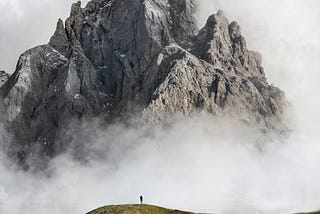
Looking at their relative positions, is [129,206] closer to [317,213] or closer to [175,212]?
[175,212]

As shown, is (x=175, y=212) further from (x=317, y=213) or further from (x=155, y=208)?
(x=317, y=213)

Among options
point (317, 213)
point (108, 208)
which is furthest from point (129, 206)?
point (317, 213)

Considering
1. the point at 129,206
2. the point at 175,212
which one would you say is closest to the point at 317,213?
the point at 175,212

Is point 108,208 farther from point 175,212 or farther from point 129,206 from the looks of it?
point 175,212

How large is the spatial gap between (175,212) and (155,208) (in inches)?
246

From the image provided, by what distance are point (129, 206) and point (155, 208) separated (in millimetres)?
9079

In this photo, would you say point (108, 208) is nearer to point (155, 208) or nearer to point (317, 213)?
point (155, 208)

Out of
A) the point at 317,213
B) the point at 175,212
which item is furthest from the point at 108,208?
the point at 317,213

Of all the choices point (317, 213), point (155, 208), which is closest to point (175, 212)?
point (155, 208)

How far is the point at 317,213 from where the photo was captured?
579 ft

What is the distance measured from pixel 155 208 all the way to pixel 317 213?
47420 mm

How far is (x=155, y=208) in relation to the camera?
18688 cm

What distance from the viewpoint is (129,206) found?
182 meters

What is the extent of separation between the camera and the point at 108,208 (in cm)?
18150
